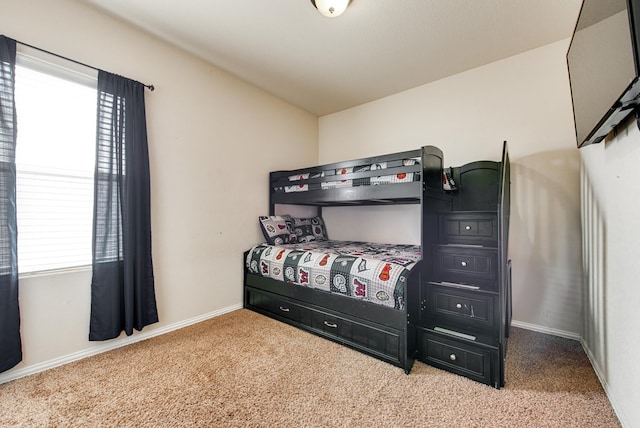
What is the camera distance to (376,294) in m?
1.99

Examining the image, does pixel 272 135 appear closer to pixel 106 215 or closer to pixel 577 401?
pixel 106 215

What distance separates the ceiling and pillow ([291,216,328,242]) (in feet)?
5.52

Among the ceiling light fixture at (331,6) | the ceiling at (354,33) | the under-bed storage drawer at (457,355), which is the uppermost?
the ceiling at (354,33)

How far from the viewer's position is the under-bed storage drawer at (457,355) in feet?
5.33

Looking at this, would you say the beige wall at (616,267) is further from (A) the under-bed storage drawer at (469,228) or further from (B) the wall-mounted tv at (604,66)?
(A) the under-bed storage drawer at (469,228)

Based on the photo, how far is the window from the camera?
172cm

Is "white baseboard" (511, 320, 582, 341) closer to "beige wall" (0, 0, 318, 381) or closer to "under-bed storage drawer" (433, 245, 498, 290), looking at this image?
"under-bed storage drawer" (433, 245, 498, 290)

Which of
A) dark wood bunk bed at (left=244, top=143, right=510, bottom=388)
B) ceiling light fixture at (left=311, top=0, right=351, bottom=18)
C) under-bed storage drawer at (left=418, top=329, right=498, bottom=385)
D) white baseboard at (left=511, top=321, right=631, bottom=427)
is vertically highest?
ceiling light fixture at (left=311, top=0, right=351, bottom=18)

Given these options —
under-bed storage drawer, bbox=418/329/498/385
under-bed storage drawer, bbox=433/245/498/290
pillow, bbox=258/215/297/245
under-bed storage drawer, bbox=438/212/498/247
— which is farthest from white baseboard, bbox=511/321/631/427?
pillow, bbox=258/215/297/245

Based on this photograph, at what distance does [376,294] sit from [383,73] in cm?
228

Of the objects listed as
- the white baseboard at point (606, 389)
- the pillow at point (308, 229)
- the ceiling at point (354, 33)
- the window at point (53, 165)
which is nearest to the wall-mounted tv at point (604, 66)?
the ceiling at point (354, 33)

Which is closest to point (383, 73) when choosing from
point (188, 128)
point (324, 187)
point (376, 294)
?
point (324, 187)

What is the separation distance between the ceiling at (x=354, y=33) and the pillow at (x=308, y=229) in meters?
1.68

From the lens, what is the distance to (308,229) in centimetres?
353
